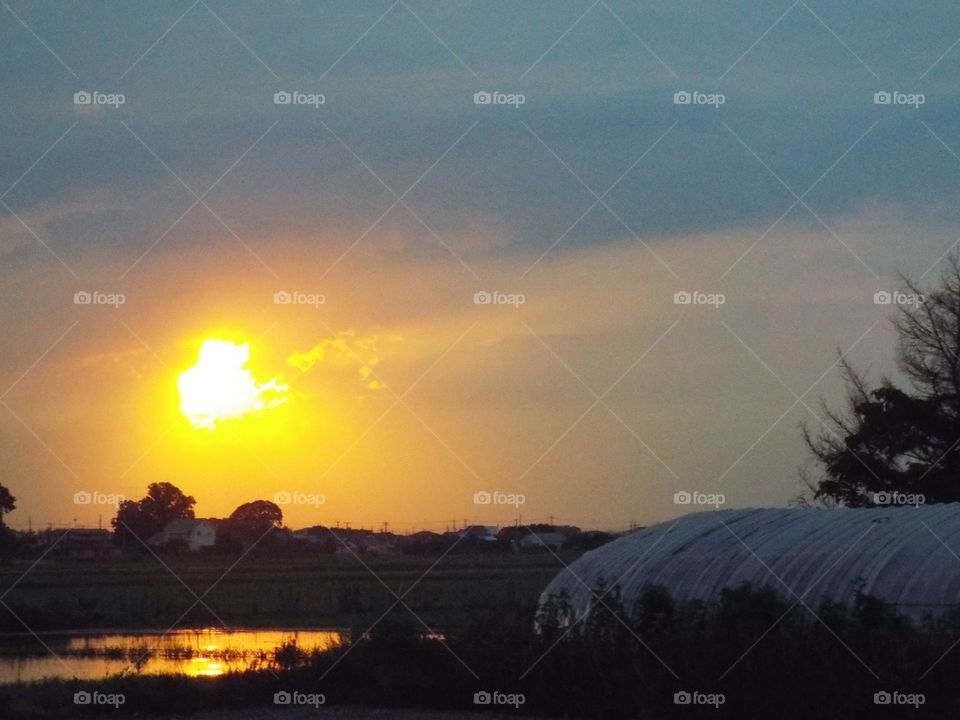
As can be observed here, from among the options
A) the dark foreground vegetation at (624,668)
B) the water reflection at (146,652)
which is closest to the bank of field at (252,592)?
the water reflection at (146,652)

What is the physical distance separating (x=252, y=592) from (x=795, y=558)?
30708mm

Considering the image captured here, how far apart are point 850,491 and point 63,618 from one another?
80.5 feet

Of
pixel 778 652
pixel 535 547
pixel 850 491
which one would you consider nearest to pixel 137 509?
pixel 535 547

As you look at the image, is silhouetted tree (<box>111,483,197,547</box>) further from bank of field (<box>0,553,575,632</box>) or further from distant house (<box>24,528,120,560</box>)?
bank of field (<box>0,553,575,632</box>)

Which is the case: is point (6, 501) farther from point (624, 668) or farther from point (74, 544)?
point (624, 668)

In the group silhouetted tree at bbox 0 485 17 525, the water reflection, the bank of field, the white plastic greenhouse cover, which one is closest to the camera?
the white plastic greenhouse cover

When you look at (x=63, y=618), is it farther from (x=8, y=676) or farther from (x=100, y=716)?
(x=100, y=716)

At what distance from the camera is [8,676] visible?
85.1 feet

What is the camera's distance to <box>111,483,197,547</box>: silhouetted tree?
81.4 m

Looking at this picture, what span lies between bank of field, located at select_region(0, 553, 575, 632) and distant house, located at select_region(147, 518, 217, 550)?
8308 millimetres

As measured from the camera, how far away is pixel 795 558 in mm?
19062

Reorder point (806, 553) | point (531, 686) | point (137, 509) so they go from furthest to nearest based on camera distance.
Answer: point (137, 509) → point (806, 553) → point (531, 686)

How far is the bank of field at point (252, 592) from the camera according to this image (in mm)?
37750

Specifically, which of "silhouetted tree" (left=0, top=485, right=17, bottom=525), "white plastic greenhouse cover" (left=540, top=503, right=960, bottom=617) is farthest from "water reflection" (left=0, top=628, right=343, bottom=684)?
"silhouetted tree" (left=0, top=485, right=17, bottom=525)
